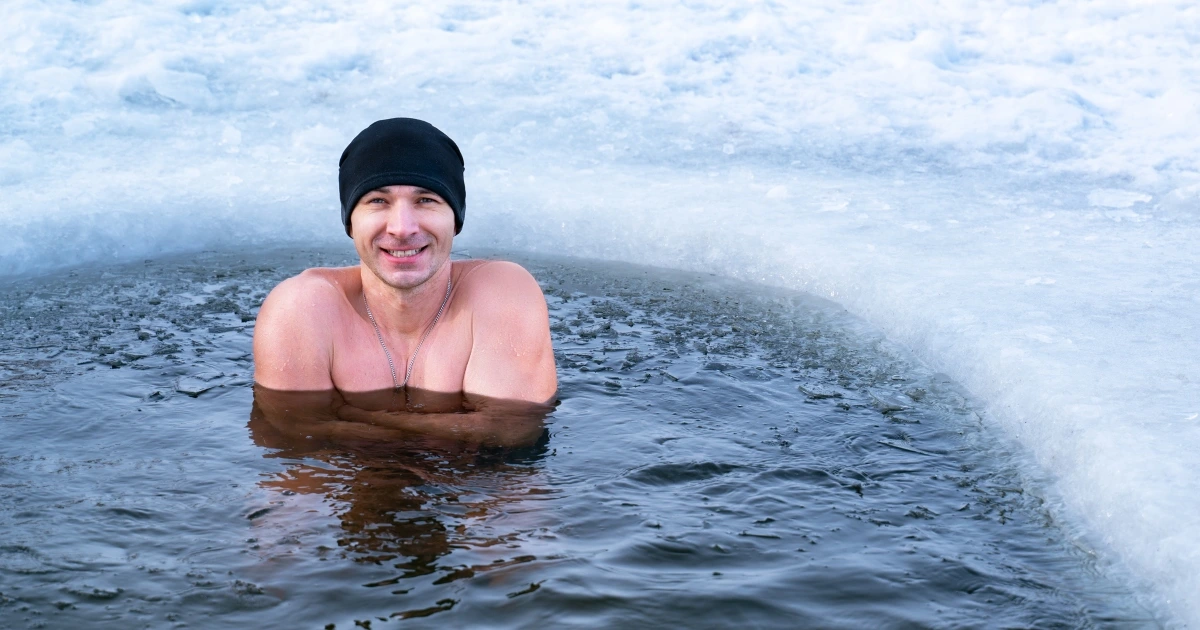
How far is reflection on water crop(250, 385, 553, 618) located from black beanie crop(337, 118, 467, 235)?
0.66m

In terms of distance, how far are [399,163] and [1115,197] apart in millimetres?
4933

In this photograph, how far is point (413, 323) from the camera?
4.35 m

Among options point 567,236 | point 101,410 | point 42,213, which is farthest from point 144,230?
point 101,410

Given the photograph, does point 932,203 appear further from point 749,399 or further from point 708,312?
point 749,399

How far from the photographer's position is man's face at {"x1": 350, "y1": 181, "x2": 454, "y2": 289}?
12.8 feet

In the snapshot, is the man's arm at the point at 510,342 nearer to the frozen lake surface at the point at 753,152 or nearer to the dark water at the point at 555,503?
the dark water at the point at 555,503

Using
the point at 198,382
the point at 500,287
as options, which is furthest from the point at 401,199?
the point at 198,382

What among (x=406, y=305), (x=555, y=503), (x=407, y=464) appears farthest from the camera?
(x=406, y=305)

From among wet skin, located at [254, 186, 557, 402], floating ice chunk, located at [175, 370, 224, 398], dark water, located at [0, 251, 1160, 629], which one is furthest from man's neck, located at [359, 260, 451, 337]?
floating ice chunk, located at [175, 370, 224, 398]

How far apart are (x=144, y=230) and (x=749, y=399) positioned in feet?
13.0

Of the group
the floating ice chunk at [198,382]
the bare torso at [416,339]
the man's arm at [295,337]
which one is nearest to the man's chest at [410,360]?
the bare torso at [416,339]

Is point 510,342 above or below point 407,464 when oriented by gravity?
above

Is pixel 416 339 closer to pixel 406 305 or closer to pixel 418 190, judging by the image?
pixel 406 305

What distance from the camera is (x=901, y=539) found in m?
3.24
